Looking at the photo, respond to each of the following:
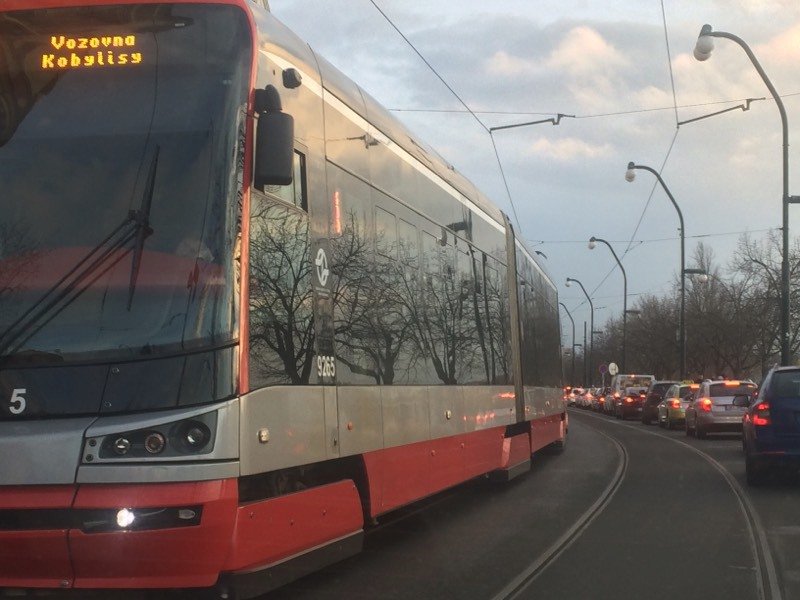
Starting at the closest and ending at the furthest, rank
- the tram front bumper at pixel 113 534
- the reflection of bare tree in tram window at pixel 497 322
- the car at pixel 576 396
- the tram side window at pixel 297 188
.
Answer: the tram front bumper at pixel 113 534 → the tram side window at pixel 297 188 → the reflection of bare tree in tram window at pixel 497 322 → the car at pixel 576 396

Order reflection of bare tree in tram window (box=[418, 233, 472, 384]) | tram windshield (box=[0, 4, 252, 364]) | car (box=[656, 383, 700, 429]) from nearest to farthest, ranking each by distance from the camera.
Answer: tram windshield (box=[0, 4, 252, 364]) → reflection of bare tree in tram window (box=[418, 233, 472, 384]) → car (box=[656, 383, 700, 429])

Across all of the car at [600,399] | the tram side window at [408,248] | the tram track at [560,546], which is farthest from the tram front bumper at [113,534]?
the car at [600,399]

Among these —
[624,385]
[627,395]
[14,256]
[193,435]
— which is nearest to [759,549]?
[193,435]

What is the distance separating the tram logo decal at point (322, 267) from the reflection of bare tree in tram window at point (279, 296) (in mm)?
136

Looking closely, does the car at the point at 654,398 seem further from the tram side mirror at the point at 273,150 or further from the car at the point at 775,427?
the tram side mirror at the point at 273,150

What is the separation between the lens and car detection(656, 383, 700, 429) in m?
31.5

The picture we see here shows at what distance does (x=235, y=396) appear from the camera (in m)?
4.88

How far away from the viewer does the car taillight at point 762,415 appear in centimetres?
1292

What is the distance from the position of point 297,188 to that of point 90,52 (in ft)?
4.60

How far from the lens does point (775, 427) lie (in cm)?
1284

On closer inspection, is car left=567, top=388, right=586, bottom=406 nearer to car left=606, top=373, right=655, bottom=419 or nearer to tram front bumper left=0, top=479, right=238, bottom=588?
car left=606, top=373, right=655, bottom=419

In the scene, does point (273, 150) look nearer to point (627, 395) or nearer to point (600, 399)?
point (627, 395)

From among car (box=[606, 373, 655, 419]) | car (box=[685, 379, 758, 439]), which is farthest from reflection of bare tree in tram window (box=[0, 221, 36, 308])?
car (box=[606, 373, 655, 419])

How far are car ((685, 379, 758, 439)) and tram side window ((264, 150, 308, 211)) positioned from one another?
70.0 ft
